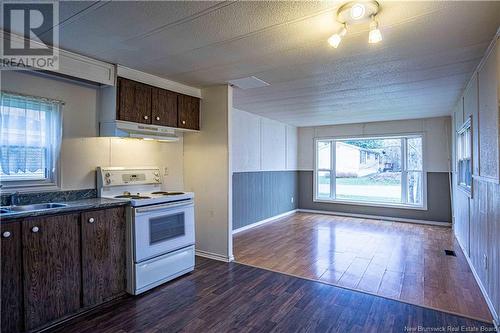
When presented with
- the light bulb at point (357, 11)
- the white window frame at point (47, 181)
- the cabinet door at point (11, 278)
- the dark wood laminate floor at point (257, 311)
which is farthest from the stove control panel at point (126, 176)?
the light bulb at point (357, 11)

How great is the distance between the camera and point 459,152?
4527 millimetres

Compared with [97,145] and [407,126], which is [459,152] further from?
[97,145]

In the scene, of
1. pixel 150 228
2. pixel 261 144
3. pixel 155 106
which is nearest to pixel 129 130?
pixel 155 106

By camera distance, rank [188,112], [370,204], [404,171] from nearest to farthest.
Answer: [188,112] < [404,171] < [370,204]

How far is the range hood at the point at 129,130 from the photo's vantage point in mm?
3072

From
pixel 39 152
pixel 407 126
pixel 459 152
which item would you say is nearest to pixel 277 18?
pixel 39 152

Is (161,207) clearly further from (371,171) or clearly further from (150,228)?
(371,171)

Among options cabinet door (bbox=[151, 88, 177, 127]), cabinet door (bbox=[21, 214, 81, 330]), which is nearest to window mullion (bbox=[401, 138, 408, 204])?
cabinet door (bbox=[151, 88, 177, 127])

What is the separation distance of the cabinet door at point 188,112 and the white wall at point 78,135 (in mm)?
666

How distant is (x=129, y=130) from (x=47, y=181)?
93cm

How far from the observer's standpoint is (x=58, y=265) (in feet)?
7.66

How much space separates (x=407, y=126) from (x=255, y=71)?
15.6 feet

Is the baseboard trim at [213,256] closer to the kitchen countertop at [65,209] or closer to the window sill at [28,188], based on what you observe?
the kitchen countertop at [65,209]

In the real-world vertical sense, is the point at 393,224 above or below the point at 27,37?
below
